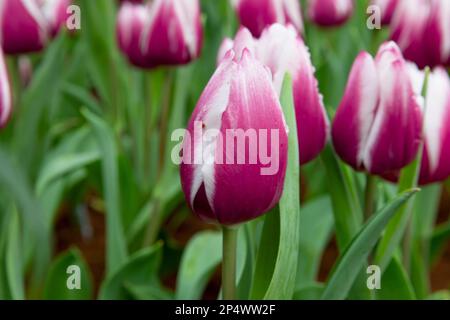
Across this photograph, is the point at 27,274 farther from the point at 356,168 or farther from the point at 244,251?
the point at 356,168

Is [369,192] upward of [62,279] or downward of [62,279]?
upward

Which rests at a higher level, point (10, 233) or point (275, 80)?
point (275, 80)

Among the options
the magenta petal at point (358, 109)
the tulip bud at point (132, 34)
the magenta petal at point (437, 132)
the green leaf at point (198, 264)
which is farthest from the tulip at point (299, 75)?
the tulip bud at point (132, 34)

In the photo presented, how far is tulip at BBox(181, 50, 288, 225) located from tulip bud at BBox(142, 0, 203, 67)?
576mm

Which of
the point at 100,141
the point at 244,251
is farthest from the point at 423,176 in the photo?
the point at 100,141

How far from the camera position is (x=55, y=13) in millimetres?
1462

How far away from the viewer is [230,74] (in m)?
0.63

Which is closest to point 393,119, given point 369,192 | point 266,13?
point 369,192

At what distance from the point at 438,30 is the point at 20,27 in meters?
0.59

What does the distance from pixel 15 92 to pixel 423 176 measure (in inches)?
33.0

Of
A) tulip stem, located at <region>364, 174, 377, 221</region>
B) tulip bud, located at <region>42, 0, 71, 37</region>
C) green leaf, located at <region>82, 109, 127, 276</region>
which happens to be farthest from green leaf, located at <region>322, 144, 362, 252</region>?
tulip bud, located at <region>42, 0, 71, 37</region>

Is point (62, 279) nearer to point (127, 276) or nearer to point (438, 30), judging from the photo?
point (127, 276)

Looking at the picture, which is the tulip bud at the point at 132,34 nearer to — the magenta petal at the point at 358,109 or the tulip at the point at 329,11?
the tulip at the point at 329,11

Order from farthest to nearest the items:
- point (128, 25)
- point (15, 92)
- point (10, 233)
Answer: point (15, 92)
point (128, 25)
point (10, 233)
